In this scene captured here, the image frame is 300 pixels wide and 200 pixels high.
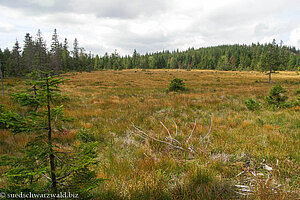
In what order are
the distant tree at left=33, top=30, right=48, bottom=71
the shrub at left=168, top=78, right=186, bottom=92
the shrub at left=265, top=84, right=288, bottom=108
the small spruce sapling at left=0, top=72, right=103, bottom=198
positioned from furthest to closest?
the distant tree at left=33, top=30, right=48, bottom=71 < the shrub at left=168, top=78, right=186, bottom=92 < the shrub at left=265, top=84, right=288, bottom=108 < the small spruce sapling at left=0, top=72, right=103, bottom=198

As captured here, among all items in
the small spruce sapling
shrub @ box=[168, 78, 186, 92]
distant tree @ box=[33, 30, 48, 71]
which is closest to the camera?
the small spruce sapling

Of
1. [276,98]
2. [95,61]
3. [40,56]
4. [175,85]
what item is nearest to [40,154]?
[276,98]

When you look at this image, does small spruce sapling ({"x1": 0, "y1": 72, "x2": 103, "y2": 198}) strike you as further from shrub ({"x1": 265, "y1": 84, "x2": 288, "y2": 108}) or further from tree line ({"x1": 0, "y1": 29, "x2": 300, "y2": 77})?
tree line ({"x1": 0, "y1": 29, "x2": 300, "y2": 77})

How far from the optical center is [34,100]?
129cm

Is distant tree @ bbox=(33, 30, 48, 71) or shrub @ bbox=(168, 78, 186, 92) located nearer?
shrub @ bbox=(168, 78, 186, 92)

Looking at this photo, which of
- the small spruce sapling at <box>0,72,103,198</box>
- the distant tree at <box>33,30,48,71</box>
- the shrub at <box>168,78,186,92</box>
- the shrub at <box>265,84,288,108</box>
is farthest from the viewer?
the distant tree at <box>33,30,48,71</box>

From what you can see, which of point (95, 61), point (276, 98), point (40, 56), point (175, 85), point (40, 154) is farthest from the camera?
point (95, 61)

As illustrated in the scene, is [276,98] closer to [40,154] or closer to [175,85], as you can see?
[175,85]

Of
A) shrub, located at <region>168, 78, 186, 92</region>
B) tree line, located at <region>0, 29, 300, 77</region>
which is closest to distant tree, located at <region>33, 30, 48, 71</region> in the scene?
tree line, located at <region>0, 29, 300, 77</region>

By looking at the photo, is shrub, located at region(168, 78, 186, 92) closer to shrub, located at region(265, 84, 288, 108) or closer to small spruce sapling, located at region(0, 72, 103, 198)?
shrub, located at region(265, 84, 288, 108)

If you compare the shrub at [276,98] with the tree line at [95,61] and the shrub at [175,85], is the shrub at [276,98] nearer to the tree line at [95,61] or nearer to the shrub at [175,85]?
the shrub at [175,85]

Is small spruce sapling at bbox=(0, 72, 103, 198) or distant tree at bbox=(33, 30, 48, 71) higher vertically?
distant tree at bbox=(33, 30, 48, 71)

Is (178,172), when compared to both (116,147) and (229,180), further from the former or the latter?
(116,147)

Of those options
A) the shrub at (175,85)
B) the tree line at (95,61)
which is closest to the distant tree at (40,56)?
the tree line at (95,61)
